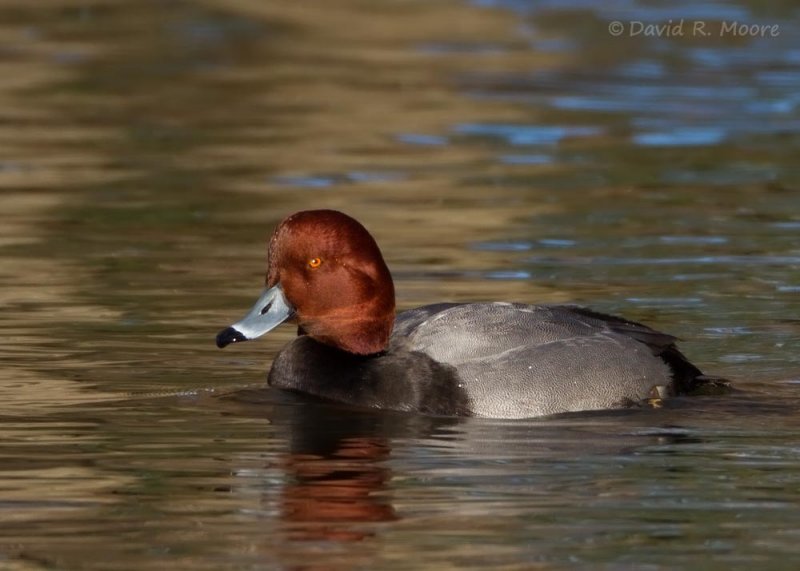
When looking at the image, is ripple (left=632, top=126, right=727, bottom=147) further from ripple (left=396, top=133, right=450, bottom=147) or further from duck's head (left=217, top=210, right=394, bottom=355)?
duck's head (left=217, top=210, right=394, bottom=355)

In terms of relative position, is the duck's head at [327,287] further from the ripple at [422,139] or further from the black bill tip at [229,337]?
the ripple at [422,139]

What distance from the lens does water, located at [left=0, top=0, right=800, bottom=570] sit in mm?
6270

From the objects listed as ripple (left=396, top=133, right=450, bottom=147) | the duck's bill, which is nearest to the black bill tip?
the duck's bill

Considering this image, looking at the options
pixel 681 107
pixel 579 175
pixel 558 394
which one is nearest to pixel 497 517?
pixel 558 394

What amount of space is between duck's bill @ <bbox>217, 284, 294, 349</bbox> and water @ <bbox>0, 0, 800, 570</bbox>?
0.33 meters

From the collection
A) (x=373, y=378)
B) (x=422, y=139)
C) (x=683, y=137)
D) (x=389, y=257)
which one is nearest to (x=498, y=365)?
(x=373, y=378)

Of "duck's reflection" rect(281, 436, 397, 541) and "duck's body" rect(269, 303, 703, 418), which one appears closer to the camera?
"duck's reflection" rect(281, 436, 397, 541)

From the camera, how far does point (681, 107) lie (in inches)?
675

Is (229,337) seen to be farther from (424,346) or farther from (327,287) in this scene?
(424,346)

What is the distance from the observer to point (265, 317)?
8000 millimetres

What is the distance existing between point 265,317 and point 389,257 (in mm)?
3251

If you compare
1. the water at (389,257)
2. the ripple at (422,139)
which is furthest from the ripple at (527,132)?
the ripple at (422,139)

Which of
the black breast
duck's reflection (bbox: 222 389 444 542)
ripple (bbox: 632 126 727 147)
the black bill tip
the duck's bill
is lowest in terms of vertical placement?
duck's reflection (bbox: 222 389 444 542)

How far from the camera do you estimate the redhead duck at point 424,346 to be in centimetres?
780
